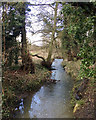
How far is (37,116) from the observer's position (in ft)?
10.7

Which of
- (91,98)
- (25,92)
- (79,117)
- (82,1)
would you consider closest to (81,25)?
(82,1)

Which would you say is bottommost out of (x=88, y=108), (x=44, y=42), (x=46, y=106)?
(x=46, y=106)

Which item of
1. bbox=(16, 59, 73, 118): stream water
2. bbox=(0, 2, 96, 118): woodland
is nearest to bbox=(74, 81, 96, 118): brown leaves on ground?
bbox=(0, 2, 96, 118): woodland

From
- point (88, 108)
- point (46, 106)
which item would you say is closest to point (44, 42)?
point (46, 106)

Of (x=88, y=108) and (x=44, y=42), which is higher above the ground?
(x=44, y=42)

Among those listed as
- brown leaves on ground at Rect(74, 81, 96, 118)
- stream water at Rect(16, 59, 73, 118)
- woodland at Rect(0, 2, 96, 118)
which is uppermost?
woodland at Rect(0, 2, 96, 118)

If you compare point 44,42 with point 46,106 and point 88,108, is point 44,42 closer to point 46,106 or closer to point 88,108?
point 46,106

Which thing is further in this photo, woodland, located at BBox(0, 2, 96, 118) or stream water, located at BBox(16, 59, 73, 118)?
stream water, located at BBox(16, 59, 73, 118)

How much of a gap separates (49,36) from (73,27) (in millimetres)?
6680

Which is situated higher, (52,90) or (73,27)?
(73,27)

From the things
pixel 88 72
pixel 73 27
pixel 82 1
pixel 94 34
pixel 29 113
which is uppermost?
pixel 82 1

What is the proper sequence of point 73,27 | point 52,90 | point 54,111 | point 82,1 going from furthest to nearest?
point 52,90, point 54,111, point 73,27, point 82,1

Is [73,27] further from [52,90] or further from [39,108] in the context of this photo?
[52,90]

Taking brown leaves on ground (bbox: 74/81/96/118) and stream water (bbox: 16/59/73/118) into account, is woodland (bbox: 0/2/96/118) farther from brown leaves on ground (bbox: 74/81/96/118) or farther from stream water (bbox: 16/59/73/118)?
stream water (bbox: 16/59/73/118)
